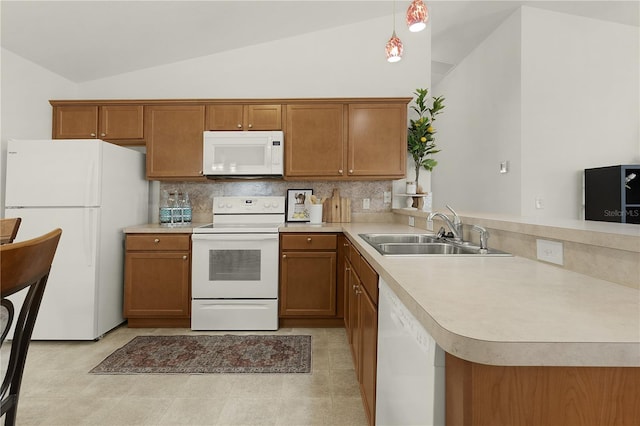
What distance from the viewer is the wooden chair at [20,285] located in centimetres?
77

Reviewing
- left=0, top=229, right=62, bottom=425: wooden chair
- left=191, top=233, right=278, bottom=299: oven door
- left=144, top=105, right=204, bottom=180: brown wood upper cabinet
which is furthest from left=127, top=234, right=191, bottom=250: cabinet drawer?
left=0, top=229, right=62, bottom=425: wooden chair

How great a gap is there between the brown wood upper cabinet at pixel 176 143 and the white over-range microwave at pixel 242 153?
144 mm

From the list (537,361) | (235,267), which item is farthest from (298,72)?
(537,361)

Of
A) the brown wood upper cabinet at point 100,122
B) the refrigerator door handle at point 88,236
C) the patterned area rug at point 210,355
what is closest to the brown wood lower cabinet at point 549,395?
the patterned area rug at point 210,355

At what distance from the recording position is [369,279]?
160cm

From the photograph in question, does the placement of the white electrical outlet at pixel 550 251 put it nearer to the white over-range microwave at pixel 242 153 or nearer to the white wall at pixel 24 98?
the white over-range microwave at pixel 242 153

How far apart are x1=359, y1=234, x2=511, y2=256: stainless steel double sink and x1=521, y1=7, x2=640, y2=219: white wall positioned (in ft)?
6.92

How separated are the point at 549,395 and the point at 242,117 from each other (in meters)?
3.18

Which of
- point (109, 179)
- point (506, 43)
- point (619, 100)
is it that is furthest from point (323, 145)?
point (619, 100)

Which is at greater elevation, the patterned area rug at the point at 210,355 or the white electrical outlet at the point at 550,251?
the white electrical outlet at the point at 550,251

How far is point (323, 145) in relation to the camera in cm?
332

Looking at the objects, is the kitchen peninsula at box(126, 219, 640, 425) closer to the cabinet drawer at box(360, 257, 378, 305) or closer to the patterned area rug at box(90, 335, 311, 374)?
the cabinet drawer at box(360, 257, 378, 305)

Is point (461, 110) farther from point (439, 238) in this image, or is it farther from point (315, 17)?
point (439, 238)

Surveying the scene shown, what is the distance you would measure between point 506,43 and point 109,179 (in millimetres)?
4384
